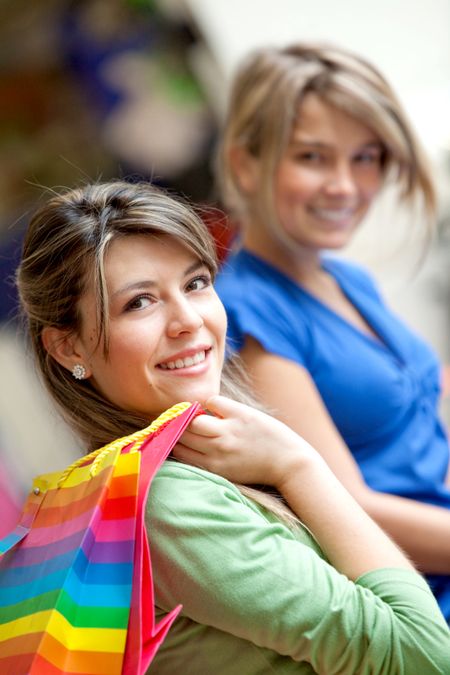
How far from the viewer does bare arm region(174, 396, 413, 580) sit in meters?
0.81

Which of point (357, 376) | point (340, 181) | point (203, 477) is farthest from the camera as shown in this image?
point (340, 181)

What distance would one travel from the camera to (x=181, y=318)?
2.65ft

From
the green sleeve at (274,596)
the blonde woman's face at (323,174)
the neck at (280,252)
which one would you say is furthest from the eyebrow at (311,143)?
the green sleeve at (274,596)

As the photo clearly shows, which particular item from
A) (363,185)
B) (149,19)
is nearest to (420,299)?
(149,19)

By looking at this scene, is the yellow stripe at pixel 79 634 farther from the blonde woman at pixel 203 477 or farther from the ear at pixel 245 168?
the ear at pixel 245 168

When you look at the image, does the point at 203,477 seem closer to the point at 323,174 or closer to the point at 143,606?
the point at 143,606

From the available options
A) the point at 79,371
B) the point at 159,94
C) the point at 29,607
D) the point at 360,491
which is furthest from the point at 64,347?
the point at 159,94

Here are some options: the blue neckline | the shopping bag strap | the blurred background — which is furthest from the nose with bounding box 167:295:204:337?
the blurred background

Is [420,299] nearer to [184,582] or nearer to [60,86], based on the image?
[60,86]

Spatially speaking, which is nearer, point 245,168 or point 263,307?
point 263,307

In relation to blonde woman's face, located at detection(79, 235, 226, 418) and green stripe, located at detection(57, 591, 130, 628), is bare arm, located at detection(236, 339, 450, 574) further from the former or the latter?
green stripe, located at detection(57, 591, 130, 628)

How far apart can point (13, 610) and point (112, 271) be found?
1.02 feet

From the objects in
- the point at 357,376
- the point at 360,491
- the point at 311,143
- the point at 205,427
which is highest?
the point at 311,143

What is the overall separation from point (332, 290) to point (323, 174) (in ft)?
0.62
